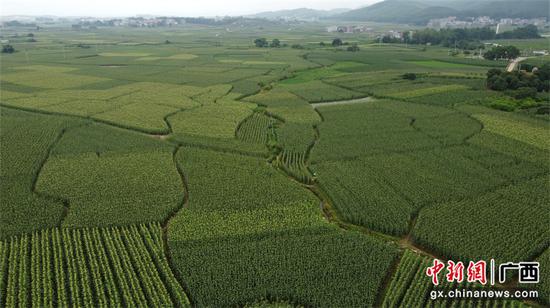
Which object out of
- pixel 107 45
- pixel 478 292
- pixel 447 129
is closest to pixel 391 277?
pixel 478 292

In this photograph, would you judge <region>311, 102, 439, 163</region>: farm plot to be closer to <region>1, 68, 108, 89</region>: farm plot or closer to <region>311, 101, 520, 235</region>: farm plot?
<region>311, 101, 520, 235</region>: farm plot

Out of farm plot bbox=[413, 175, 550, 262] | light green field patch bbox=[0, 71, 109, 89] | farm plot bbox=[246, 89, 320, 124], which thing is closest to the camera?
farm plot bbox=[413, 175, 550, 262]

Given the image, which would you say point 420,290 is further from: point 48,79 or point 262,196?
point 48,79

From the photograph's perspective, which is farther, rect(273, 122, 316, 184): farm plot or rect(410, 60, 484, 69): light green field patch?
rect(410, 60, 484, 69): light green field patch

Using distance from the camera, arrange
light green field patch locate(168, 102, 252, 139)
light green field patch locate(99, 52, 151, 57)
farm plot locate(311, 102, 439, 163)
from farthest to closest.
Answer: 1. light green field patch locate(99, 52, 151, 57)
2. light green field patch locate(168, 102, 252, 139)
3. farm plot locate(311, 102, 439, 163)

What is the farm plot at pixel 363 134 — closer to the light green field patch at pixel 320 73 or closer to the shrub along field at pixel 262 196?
the shrub along field at pixel 262 196

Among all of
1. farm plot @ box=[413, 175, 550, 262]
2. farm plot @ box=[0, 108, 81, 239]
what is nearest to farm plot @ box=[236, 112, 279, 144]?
farm plot @ box=[0, 108, 81, 239]

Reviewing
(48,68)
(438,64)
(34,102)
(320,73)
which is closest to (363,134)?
(320,73)
